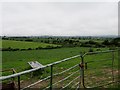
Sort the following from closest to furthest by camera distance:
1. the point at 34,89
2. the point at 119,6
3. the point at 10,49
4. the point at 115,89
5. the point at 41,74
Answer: the point at 115,89, the point at 119,6, the point at 34,89, the point at 41,74, the point at 10,49

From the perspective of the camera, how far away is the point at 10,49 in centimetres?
4812

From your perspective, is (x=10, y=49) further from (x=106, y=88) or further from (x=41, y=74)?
(x=106, y=88)

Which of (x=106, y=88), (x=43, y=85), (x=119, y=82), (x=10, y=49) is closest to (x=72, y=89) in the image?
(x=106, y=88)

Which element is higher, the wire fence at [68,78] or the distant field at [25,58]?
the wire fence at [68,78]

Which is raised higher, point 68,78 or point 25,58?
point 68,78

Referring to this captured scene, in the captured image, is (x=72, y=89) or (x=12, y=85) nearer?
(x=72, y=89)

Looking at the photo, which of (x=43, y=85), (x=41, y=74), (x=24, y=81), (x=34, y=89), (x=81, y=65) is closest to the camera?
(x=81, y=65)

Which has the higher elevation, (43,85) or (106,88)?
(106,88)

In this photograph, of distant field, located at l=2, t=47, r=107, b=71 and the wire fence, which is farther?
distant field, located at l=2, t=47, r=107, b=71

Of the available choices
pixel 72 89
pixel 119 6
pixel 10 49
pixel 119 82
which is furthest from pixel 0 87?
pixel 10 49

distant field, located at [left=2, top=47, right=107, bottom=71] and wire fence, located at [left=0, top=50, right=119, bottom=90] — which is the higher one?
wire fence, located at [left=0, top=50, right=119, bottom=90]

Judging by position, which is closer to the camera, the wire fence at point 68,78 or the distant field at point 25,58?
the wire fence at point 68,78

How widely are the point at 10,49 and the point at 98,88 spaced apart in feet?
149

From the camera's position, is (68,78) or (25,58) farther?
(25,58)
